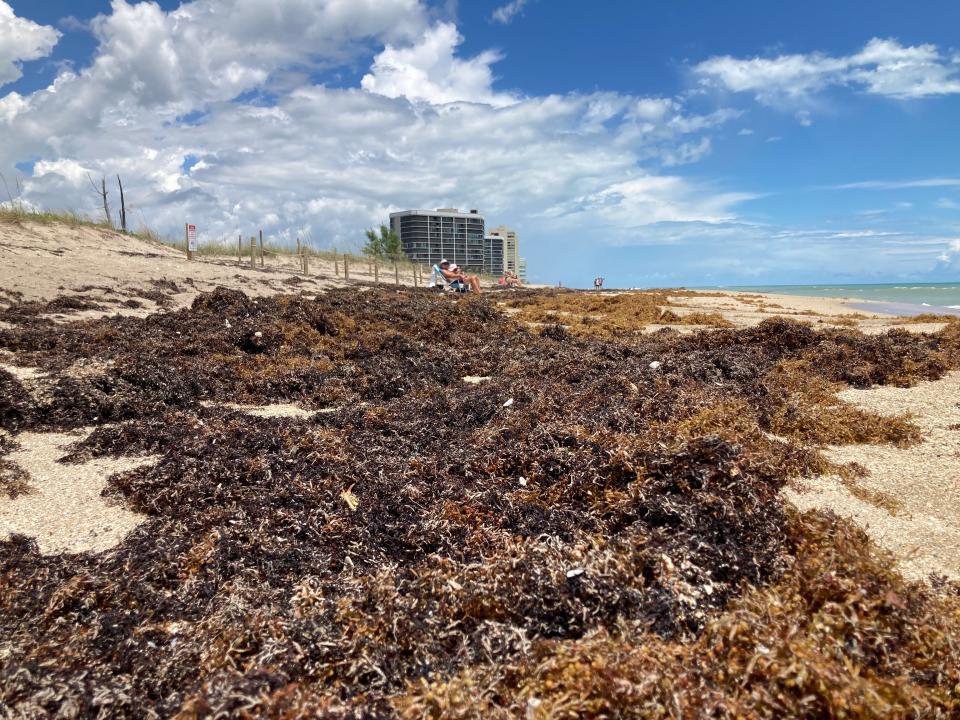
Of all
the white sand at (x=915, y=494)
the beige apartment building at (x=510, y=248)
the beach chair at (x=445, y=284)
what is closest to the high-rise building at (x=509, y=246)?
the beige apartment building at (x=510, y=248)

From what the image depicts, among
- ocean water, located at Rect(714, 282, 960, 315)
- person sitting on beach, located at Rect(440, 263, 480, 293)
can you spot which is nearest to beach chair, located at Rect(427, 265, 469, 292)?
person sitting on beach, located at Rect(440, 263, 480, 293)

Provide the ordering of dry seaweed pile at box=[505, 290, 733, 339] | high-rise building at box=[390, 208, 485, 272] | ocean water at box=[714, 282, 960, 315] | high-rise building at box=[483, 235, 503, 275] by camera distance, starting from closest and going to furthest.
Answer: dry seaweed pile at box=[505, 290, 733, 339]
ocean water at box=[714, 282, 960, 315]
high-rise building at box=[390, 208, 485, 272]
high-rise building at box=[483, 235, 503, 275]

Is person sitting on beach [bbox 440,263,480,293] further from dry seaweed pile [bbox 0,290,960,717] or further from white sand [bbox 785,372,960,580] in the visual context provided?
white sand [bbox 785,372,960,580]

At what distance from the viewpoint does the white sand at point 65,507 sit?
2.90m

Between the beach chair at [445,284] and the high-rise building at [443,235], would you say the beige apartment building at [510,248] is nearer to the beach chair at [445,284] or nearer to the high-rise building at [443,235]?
the high-rise building at [443,235]

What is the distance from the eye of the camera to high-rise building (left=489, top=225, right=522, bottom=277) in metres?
80.8

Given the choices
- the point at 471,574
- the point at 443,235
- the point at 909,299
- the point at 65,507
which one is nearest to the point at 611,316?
the point at 65,507

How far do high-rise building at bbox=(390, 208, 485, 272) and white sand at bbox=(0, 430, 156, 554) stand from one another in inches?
2538

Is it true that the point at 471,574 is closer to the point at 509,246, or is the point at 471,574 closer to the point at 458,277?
the point at 458,277

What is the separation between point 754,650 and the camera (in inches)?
64.6

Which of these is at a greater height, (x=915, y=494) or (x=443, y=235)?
(x=443, y=235)

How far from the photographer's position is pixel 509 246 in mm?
85312

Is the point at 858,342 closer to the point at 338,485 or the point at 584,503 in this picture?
the point at 584,503

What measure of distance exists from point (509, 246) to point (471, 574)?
8499 cm
